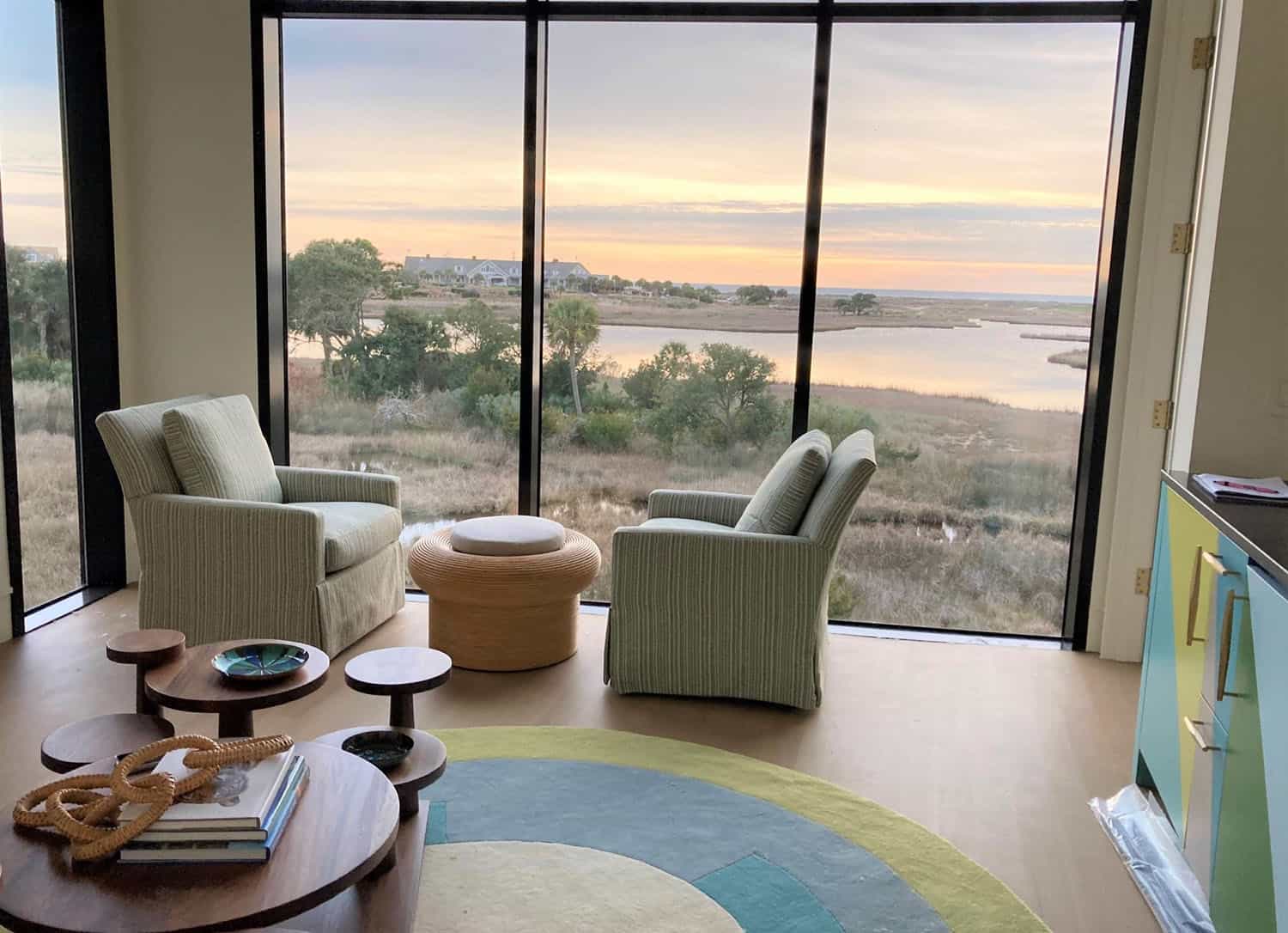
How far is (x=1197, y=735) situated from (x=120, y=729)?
90.6 inches

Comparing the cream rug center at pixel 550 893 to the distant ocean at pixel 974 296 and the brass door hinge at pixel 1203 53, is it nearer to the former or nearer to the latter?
the distant ocean at pixel 974 296

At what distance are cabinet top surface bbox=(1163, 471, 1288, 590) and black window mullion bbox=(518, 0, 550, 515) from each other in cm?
248

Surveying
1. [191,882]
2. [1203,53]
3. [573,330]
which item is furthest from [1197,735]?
[573,330]

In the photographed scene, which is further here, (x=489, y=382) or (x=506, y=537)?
(x=489, y=382)

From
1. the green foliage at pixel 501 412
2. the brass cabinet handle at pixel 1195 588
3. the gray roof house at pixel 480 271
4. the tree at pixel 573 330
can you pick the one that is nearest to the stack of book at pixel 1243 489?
the brass cabinet handle at pixel 1195 588

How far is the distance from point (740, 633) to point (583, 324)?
1.62 m

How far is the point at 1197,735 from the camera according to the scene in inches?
92.5

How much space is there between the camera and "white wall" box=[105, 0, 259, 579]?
14.4 feet

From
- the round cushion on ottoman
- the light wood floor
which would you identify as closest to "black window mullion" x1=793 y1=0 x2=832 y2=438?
the light wood floor

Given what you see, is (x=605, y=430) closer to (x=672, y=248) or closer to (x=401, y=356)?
(x=672, y=248)

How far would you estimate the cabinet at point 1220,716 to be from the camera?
1.91 meters

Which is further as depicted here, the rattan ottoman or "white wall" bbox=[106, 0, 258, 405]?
"white wall" bbox=[106, 0, 258, 405]

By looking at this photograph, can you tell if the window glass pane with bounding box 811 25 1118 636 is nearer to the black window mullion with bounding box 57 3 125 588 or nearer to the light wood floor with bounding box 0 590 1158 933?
the light wood floor with bounding box 0 590 1158 933

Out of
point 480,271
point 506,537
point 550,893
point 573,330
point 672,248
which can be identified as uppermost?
point 672,248
